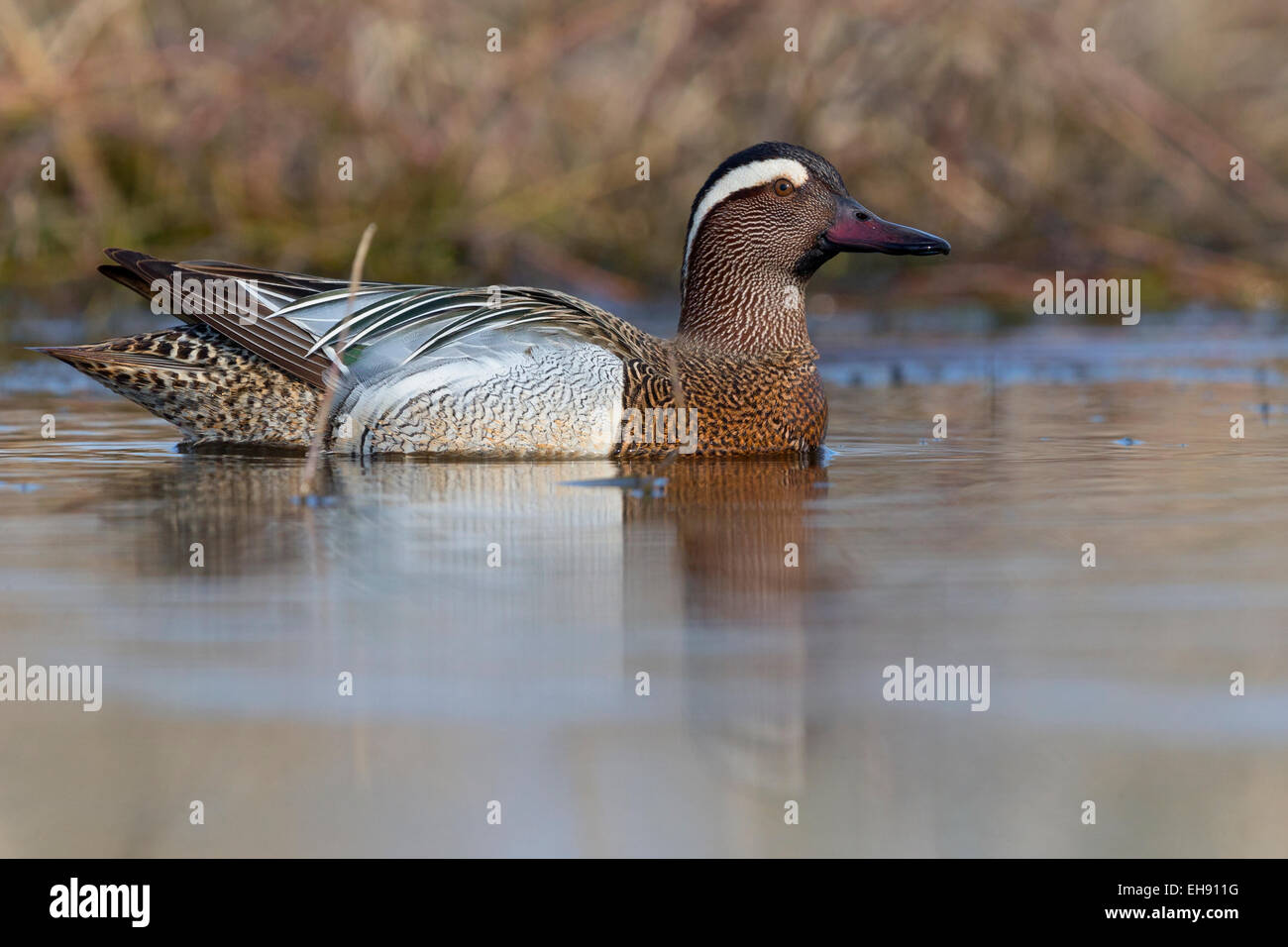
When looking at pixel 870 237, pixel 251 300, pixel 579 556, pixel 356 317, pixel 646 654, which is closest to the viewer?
pixel 646 654

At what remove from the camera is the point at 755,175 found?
730 cm

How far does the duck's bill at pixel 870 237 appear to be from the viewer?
7152mm

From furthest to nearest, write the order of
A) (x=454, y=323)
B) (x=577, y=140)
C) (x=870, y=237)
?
(x=577, y=140) < (x=870, y=237) < (x=454, y=323)

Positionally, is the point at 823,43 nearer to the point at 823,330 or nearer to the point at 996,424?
the point at 823,330

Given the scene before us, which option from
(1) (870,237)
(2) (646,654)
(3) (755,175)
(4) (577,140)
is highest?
(4) (577,140)

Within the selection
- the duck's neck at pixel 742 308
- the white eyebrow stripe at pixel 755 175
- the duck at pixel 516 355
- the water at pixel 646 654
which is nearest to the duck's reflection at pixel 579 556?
the water at pixel 646 654

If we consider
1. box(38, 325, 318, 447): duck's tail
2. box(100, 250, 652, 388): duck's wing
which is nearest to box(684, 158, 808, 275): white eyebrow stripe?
box(100, 250, 652, 388): duck's wing

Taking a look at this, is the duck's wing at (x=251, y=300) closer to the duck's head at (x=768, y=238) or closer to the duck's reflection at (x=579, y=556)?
the duck's reflection at (x=579, y=556)

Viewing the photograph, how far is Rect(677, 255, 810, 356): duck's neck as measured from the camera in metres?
7.29

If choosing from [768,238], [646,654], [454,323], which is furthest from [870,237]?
[646,654]

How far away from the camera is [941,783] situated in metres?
3.14

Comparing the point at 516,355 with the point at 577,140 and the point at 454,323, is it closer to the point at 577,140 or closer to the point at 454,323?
the point at 454,323

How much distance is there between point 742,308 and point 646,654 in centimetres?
362

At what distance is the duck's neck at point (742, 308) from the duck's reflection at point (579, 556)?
73cm
